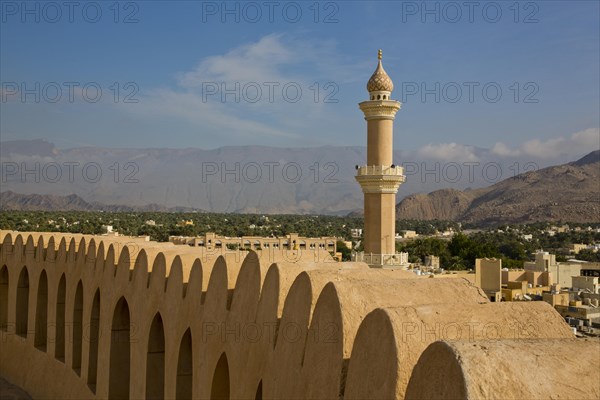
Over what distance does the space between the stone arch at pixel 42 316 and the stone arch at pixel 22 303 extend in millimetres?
768

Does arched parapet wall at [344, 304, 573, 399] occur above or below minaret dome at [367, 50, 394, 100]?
below

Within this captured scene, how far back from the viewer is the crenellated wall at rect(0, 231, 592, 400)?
4.21 meters

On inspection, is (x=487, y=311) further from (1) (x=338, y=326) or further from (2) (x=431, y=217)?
(2) (x=431, y=217)

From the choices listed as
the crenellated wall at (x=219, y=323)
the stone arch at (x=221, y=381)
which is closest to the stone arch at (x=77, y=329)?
the crenellated wall at (x=219, y=323)

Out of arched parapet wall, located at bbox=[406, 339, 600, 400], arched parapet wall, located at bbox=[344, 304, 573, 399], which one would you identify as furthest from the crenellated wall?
arched parapet wall, located at bbox=[406, 339, 600, 400]

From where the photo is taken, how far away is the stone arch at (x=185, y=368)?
868 cm

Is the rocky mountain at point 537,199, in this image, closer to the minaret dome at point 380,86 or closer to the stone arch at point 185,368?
the minaret dome at point 380,86

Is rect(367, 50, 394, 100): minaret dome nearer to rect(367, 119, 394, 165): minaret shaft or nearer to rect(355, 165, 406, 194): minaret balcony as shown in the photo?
rect(367, 119, 394, 165): minaret shaft

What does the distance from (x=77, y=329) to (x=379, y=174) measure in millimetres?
11084

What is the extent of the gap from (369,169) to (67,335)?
1137 cm

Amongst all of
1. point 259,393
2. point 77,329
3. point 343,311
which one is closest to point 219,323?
point 259,393

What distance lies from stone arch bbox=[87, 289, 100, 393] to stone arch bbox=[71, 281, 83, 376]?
605 mm

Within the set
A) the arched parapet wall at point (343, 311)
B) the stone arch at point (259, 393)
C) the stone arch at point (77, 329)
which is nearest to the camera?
the arched parapet wall at point (343, 311)

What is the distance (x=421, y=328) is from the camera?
Answer: 3.92m
